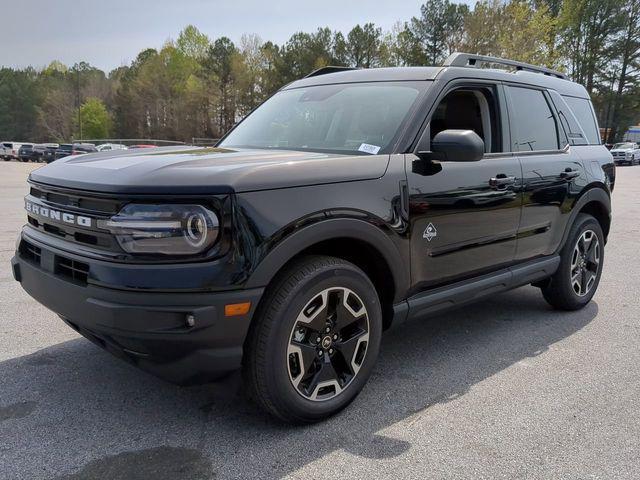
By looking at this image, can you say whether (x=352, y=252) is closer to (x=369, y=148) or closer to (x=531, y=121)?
(x=369, y=148)

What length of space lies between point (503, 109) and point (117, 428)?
3.23 m

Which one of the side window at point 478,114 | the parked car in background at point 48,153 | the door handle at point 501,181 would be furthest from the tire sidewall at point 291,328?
the parked car in background at point 48,153

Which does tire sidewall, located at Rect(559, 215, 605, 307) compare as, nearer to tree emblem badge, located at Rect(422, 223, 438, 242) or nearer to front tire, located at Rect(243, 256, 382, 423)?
tree emblem badge, located at Rect(422, 223, 438, 242)

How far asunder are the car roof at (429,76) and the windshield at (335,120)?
7 centimetres

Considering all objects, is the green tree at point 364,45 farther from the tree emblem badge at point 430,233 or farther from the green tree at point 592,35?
the tree emblem badge at point 430,233

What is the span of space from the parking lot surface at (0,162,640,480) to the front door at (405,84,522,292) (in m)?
0.68

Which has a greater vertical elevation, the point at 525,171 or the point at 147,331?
the point at 525,171

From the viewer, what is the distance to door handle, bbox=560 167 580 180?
14.2 feet

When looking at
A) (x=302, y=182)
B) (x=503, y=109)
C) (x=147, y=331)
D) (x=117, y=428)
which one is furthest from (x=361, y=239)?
(x=503, y=109)

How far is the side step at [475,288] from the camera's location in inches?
127

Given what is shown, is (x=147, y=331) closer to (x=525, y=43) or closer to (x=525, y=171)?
(x=525, y=171)

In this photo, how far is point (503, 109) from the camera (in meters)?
3.90

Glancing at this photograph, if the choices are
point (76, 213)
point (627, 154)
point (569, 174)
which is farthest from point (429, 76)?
point (627, 154)

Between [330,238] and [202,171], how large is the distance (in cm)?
70
